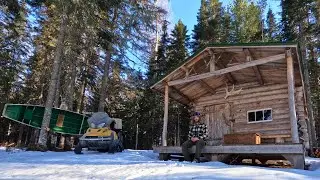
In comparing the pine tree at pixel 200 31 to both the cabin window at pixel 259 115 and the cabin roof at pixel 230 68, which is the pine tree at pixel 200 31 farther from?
the cabin window at pixel 259 115

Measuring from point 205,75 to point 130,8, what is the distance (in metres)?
9.79

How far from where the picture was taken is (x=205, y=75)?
40.1ft

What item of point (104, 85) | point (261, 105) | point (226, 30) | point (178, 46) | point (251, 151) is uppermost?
point (226, 30)

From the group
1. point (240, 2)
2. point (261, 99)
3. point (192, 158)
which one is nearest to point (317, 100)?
point (240, 2)

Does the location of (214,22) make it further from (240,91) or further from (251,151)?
(251,151)

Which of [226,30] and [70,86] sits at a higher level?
[226,30]

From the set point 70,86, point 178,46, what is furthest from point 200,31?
point 70,86

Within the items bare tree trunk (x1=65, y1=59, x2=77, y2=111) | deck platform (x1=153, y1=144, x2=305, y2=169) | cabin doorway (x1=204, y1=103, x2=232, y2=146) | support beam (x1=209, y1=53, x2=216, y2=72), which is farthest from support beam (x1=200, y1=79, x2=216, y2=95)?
bare tree trunk (x1=65, y1=59, x2=77, y2=111)

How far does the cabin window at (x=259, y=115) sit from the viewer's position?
14326 mm

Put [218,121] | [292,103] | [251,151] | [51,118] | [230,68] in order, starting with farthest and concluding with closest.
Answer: [51,118]
[218,121]
[230,68]
[251,151]
[292,103]

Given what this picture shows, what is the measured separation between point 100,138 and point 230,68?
5765 millimetres

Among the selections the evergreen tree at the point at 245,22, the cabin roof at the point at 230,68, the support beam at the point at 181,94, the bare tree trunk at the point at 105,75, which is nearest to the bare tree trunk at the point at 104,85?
the bare tree trunk at the point at 105,75

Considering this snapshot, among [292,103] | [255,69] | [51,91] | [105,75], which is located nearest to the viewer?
[292,103]

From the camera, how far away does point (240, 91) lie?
15219 mm
